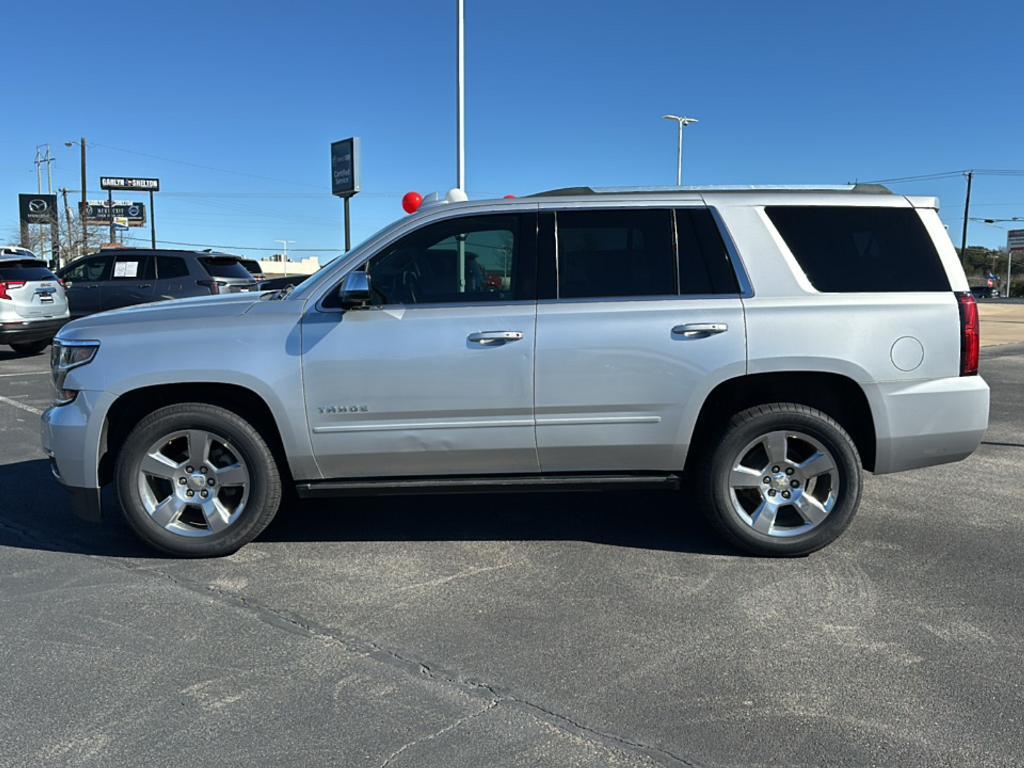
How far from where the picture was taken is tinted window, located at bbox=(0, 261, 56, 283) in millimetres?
12828

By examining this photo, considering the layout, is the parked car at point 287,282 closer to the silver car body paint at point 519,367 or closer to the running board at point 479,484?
the silver car body paint at point 519,367

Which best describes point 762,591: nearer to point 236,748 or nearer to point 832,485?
point 832,485

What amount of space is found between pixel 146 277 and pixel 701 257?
13180mm

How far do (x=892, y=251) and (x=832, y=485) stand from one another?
1281 mm

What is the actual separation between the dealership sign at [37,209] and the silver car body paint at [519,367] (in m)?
71.4

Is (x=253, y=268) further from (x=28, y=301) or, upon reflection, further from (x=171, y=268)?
(x=28, y=301)

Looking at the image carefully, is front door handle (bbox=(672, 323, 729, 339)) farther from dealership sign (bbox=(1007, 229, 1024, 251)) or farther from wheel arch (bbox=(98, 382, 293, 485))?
dealership sign (bbox=(1007, 229, 1024, 251))

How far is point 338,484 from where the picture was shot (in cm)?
434

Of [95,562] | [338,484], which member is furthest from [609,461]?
[95,562]

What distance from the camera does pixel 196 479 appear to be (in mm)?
4352

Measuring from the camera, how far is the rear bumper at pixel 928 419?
429 centimetres

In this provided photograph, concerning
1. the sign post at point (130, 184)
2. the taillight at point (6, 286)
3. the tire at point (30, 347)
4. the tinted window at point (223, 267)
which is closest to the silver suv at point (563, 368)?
the taillight at point (6, 286)

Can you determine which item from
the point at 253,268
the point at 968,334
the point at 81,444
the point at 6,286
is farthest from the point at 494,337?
the point at 253,268

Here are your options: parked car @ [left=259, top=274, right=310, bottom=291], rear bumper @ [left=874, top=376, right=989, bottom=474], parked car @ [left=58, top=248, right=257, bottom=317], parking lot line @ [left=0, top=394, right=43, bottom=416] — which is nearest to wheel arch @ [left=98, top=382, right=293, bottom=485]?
parked car @ [left=259, top=274, right=310, bottom=291]
